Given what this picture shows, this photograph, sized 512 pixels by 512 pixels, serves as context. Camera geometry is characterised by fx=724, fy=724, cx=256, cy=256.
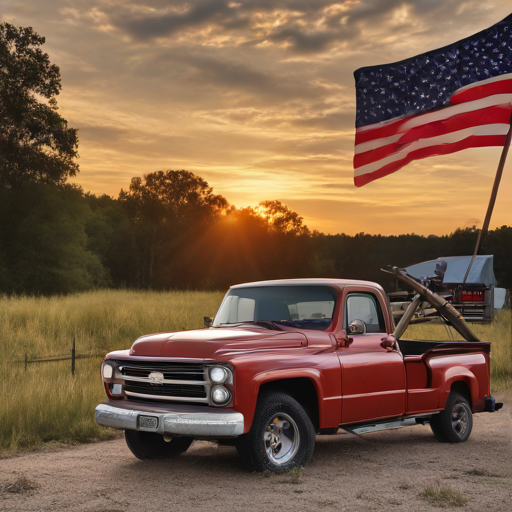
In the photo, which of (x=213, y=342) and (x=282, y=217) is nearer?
(x=213, y=342)

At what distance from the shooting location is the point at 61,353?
17.8m

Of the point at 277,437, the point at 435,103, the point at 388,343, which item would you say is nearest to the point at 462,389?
the point at 388,343

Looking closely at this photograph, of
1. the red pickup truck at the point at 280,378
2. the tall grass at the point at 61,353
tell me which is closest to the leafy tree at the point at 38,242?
the tall grass at the point at 61,353

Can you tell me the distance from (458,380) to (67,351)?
1130 centimetres

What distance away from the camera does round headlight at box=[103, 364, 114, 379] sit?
761 centimetres

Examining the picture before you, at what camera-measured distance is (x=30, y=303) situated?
25.3 m

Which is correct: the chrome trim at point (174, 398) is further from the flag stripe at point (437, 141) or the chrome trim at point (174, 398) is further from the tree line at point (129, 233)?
the tree line at point (129, 233)

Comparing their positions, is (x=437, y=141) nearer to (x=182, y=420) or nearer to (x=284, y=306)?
(x=284, y=306)

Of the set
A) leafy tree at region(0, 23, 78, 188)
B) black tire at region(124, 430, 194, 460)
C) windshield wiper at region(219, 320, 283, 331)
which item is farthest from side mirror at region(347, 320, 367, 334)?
leafy tree at region(0, 23, 78, 188)

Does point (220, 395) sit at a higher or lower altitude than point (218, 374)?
lower

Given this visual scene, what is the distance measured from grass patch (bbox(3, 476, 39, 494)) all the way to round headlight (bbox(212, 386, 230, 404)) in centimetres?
191

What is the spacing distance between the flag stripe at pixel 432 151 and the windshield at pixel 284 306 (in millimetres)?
6212

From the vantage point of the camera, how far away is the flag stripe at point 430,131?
42.0 ft

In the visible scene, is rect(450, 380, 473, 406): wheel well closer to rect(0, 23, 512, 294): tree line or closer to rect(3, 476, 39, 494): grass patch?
rect(3, 476, 39, 494): grass patch
